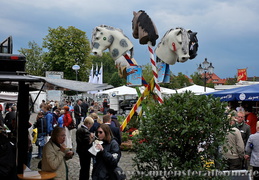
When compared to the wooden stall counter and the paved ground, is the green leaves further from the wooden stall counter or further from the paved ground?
the paved ground

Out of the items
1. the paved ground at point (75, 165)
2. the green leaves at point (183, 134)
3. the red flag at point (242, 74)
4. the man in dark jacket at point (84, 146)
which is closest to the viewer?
the green leaves at point (183, 134)

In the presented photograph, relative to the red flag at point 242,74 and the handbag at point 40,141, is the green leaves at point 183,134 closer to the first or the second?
the handbag at point 40,141

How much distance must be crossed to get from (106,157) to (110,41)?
341 inches

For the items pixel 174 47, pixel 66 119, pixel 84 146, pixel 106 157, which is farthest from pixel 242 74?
pixel 106 157

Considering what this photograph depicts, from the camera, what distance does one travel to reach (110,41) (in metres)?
13.9

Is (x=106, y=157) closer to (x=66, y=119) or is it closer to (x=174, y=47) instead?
(x=174, y=47)

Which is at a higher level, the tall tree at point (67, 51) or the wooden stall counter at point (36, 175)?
the tall tree at point (67, 51)

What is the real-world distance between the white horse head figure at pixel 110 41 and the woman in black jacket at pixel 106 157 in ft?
26.1

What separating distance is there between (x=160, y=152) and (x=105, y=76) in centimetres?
10650

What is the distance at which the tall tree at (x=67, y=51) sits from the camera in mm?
56562

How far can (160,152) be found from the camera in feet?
16.8

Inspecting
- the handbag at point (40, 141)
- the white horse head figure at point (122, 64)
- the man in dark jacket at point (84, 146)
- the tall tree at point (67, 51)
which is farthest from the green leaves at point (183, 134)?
the tall tree at point (67, 51)

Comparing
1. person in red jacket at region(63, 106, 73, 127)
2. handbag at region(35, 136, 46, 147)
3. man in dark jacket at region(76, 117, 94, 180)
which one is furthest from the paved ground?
person in red jacket at region(63, 106, 73, 127)

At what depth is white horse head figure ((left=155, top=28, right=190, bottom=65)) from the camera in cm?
1274
